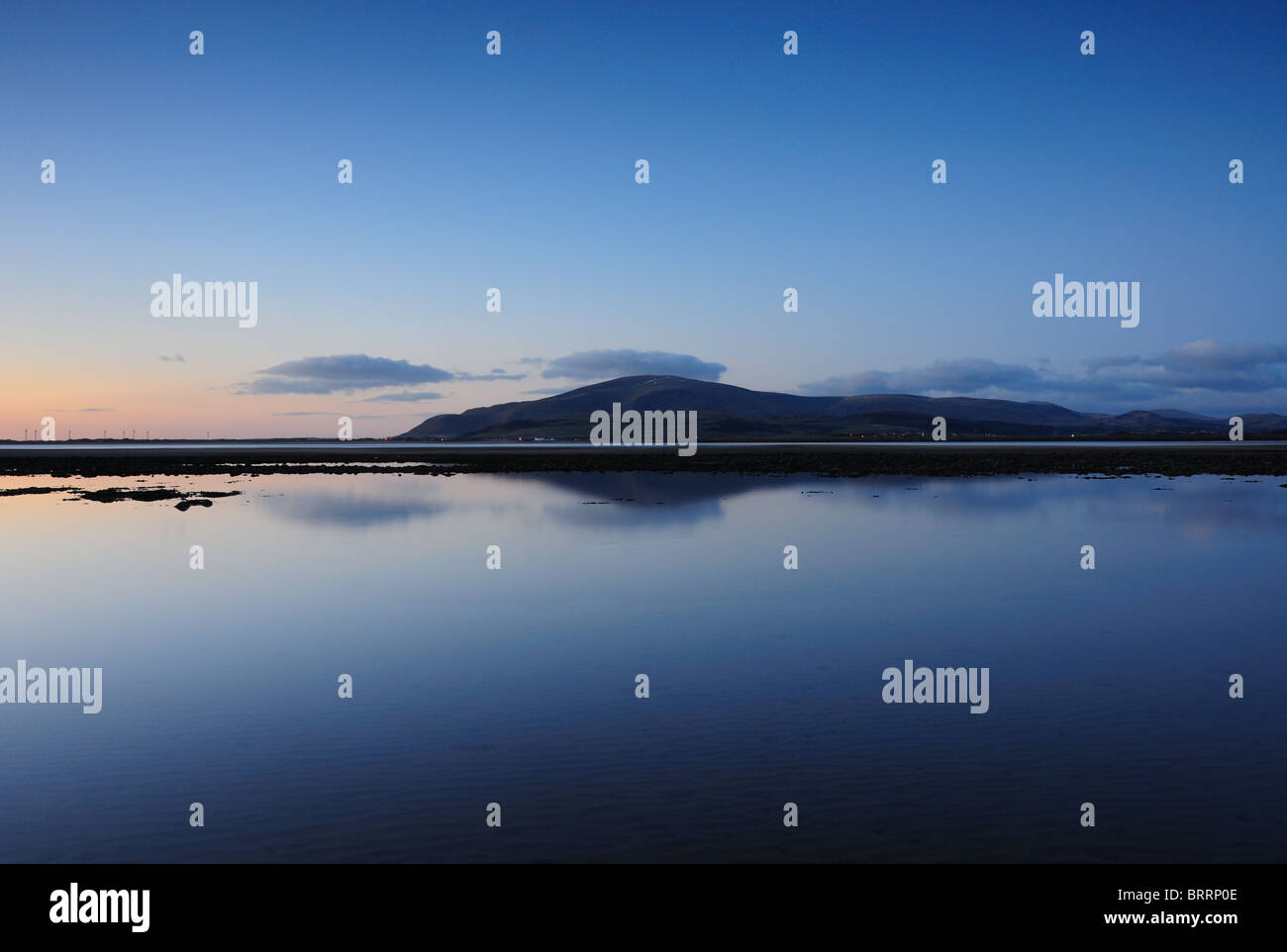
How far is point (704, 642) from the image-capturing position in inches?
725

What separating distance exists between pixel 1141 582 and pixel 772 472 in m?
59.4

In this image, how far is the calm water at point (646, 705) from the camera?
959 cm

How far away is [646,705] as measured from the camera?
14148 millimetres

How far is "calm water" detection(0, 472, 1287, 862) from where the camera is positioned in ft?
31.5

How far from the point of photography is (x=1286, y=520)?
133 ft

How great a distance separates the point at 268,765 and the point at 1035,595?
1854 centimetres

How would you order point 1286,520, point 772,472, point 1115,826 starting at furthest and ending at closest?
1. point 772,472
2. point 1286,520
3. point 1115,826
